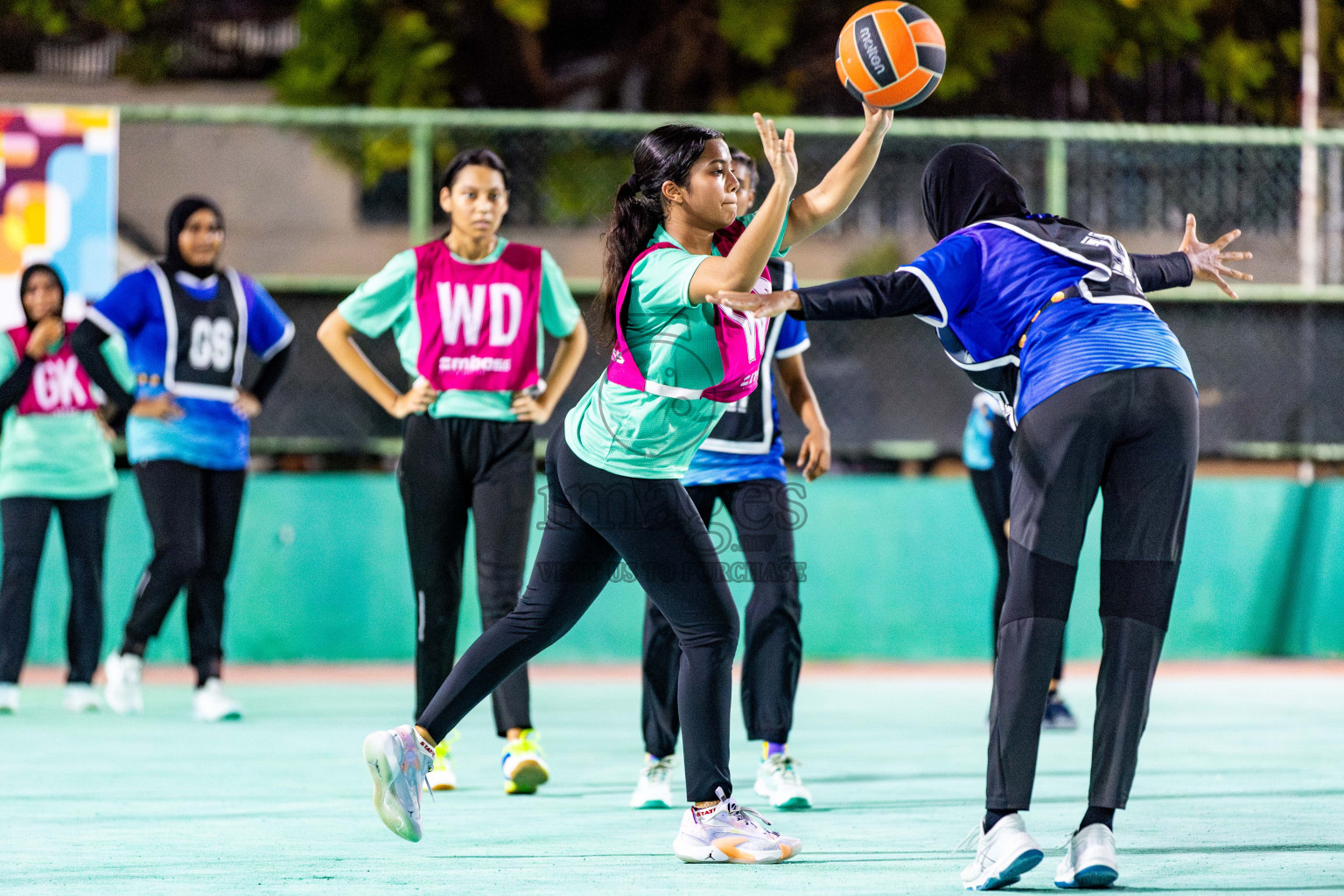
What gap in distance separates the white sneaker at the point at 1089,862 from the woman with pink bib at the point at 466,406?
7.55 ft

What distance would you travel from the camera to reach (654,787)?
221 inches

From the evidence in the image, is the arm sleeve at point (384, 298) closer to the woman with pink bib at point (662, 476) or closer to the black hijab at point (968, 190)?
the woman with pink bib at point (662, 476)

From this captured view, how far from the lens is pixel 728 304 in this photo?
4121 millimetres

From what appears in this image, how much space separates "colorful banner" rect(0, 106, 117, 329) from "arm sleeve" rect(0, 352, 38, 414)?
1519 millimetres

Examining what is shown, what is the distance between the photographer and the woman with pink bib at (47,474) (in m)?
8.75

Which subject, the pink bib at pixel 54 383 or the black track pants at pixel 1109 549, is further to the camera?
the pink bib at pixel 54 383

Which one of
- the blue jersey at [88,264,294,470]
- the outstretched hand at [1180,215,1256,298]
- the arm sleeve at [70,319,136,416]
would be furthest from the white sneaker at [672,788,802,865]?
the arm sleeve at [70,319,136,416]

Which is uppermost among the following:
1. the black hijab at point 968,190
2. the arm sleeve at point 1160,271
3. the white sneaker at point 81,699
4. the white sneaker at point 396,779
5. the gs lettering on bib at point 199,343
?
the black hijab at point 968,190

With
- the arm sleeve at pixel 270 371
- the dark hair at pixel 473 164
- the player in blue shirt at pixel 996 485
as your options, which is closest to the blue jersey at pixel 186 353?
the arm sleeve at pixel 270 371

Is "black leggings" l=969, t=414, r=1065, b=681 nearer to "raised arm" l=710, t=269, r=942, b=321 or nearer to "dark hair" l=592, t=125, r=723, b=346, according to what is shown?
"dark hair" l=592, t=125, r=723, b=346

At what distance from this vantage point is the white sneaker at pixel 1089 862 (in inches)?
159

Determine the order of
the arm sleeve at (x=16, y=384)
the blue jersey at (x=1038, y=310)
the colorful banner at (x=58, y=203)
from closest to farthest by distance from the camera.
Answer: the blue jersey at (x=1038, y=310) → the arm sleeve at (x=16, y=384) → the colorful banner at (x=58, y=203)

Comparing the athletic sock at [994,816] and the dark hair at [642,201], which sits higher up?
the dark hair at [642,201]

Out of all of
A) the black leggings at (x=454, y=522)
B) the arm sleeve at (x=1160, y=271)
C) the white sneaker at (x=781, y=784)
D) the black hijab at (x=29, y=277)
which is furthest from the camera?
the black hijab at (x=29, y=277)
